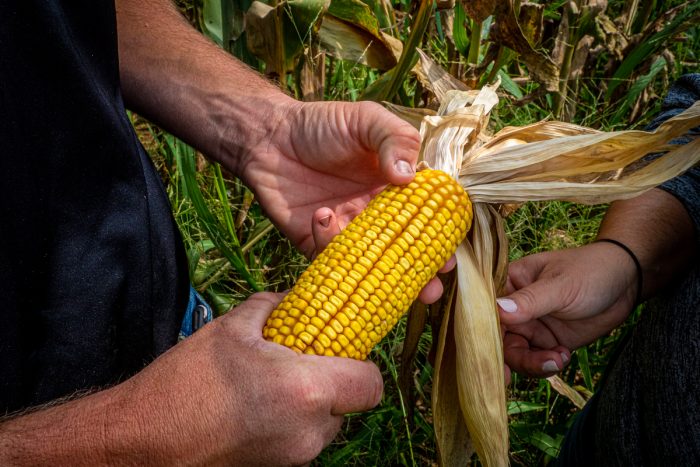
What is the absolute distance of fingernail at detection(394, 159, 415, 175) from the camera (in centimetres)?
154

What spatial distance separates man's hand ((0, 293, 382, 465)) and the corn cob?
0.09 metres

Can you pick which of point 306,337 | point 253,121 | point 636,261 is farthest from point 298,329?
point 636,261

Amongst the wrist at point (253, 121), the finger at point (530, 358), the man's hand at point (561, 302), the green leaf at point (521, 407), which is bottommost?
the green leaf at point (521, 407)

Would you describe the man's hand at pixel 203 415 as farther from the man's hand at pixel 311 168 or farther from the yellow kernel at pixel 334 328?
the man's hand at pixel 311 168

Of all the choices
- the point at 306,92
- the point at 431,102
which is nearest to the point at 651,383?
the point at 431,102

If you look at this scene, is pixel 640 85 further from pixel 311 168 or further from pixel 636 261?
pixel 311 168

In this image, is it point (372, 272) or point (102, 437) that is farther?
point (372, 272)

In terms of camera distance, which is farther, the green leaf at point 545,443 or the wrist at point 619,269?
the green leaf at point 545,443

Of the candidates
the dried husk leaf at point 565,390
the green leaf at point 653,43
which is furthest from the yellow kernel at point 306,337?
the green leaf at point 653,43

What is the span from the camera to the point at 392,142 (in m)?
1.59

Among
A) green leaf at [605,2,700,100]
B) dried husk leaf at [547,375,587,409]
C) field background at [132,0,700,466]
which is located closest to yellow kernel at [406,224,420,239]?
field background at [132,0,700,466]

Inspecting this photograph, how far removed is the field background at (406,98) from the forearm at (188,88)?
14.1 inches

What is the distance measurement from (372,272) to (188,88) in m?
0.97

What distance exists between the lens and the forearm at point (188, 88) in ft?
6.20
